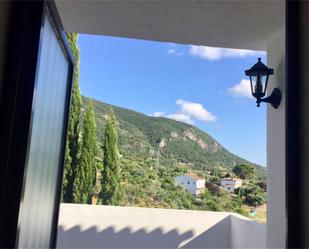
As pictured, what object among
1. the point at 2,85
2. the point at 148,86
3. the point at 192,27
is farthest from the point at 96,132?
the point at 2,85

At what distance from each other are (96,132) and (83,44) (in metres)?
1.87

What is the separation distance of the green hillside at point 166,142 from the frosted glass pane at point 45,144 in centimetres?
415

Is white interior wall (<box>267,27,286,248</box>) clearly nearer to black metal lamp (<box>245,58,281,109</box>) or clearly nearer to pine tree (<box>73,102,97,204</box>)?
black metal lamp (<box>245,58,281,109</box>)

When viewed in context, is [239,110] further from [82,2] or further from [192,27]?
[82,2]

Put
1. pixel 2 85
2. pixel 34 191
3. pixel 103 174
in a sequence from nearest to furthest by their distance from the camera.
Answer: pixel 2 85 → pixel 34 191 → pixel 103 174

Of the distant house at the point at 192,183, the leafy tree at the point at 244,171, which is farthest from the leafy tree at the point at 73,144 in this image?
the leafy tree at the point at 244,171

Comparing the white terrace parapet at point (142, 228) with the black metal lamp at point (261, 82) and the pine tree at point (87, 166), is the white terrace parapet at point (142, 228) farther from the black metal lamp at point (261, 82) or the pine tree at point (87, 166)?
the black metal lamp at point (261, 82)

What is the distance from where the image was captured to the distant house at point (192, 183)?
6.16 m

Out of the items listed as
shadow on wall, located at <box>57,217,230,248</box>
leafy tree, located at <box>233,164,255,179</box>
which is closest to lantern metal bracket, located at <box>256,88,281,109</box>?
shadow on wall, located at <box>57,217,230,248</box>

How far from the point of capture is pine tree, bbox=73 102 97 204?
5953 mm

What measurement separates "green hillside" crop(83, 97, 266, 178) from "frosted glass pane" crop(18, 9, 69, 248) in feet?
13.6

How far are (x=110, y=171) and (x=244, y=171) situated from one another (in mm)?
2521

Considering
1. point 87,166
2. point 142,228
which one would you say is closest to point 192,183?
point 142,228

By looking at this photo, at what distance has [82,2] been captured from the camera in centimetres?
229
